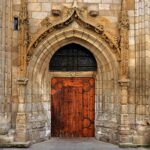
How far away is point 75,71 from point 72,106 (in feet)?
3.40

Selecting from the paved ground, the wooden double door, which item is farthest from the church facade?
the paved ground

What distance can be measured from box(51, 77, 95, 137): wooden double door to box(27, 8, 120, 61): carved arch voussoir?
127cm

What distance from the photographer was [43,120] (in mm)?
9375

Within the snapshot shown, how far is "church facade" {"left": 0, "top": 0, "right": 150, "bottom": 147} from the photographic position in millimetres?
8766

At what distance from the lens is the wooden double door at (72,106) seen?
31.9 feet

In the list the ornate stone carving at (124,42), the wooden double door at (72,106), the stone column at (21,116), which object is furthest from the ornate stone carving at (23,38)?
the ornate stone carving at (124,42)

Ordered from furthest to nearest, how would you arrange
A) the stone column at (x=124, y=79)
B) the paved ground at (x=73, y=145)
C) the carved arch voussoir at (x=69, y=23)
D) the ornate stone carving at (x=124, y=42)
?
the carved arch voussoir at (x=69, y=23), the ornate stone carving at (x=124, y=42), the stone column at (x=124, y=79), the paved ground at (x=73, y=145)

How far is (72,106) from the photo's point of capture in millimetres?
9711

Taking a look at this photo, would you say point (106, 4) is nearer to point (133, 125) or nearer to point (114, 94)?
point (114, 94)

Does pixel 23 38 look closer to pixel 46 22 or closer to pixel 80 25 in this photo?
pixel 46 22

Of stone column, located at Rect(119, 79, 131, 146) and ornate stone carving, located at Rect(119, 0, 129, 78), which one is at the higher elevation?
ornate stone carving, located at Rect(119, 0, 129, 78)

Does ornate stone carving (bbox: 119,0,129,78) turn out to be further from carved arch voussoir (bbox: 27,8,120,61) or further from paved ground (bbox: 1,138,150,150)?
paved ground (bbox: 1,138,150,150)

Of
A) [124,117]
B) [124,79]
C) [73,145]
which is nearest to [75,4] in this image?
[124,79]

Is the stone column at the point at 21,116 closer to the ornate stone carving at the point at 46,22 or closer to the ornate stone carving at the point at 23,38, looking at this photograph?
the ornate stone carving at the point at 23,38
